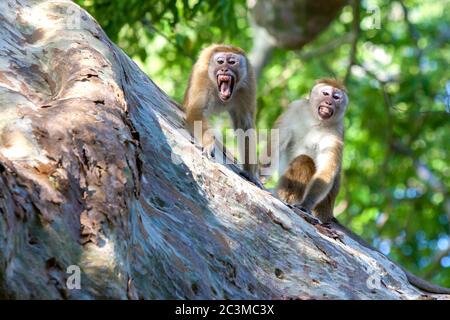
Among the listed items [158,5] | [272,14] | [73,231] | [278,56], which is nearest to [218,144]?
[73,231]

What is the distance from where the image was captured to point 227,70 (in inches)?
320

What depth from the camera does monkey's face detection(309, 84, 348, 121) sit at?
881 cm

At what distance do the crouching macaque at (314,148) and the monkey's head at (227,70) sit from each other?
38.0 inches

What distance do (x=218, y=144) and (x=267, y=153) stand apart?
1.56 metres

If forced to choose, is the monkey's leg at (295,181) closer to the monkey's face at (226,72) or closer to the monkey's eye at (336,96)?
the monkey's eye at (336,96)

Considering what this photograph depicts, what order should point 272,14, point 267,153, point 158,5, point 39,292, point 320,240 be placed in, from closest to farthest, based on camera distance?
1. point 39,292
2. point 320,240
3. point 267,153
4. point 158,5
5. point 272,14

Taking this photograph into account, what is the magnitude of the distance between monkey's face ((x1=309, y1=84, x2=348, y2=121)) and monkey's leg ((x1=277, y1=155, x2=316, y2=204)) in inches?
23.1

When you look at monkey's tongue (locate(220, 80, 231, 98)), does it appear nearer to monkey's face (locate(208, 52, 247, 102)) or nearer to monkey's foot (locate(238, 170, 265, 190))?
monkey's face (locate(208, 52, 247, 102))

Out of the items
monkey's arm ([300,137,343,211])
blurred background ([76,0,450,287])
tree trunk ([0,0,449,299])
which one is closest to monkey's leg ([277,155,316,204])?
monkey's arm ([300,137,343,211])

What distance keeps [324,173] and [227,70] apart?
4.32 ft
